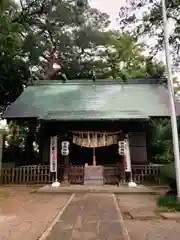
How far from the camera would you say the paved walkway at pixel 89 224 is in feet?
14.4

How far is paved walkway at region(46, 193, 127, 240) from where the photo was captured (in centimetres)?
439

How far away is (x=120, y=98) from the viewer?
634 inches

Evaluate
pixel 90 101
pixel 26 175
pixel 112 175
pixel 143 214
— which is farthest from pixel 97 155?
pixel 143 214

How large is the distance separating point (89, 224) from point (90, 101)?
1100 cm

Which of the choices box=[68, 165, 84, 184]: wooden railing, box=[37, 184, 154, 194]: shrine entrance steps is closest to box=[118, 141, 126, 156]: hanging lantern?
box=[37, 184, 154, 194]: shrine entrance steps

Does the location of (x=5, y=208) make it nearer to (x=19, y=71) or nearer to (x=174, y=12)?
(x=174, y=12)

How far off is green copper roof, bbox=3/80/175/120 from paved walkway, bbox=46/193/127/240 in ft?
21.2

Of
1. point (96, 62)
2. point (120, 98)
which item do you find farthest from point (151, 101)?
point (96, 62)

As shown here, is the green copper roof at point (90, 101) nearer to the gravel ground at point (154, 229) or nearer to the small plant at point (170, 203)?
the small plant at point (170, 203)

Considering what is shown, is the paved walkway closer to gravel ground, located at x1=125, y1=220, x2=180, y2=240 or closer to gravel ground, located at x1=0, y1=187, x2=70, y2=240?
gravel ground, located at x1=125, y1=220, x2=180, y2=240

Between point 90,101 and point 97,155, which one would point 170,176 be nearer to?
point 97,155

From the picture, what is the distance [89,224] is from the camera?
17.2ft

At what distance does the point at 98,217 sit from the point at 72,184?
6.86m

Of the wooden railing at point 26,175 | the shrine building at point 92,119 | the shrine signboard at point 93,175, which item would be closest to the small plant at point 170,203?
the shrine building at point 92,119
